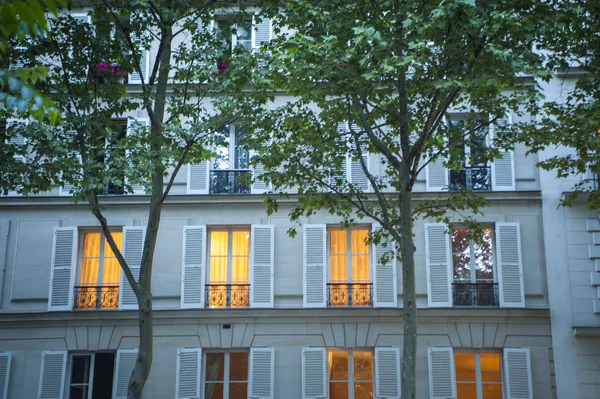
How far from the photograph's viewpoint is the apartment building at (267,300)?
56.0 ft

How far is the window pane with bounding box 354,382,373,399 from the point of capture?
17.1m

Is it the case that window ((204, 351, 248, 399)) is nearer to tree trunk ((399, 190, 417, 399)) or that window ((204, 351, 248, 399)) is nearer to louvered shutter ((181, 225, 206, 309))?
louvered shutter ((181, 225, 206, 309))

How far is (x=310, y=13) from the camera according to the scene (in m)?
12.8

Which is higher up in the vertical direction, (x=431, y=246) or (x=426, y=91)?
(x=426, y=91)

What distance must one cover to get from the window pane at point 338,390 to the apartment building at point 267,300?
53mm

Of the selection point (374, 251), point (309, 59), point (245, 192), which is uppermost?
point (309, 59)

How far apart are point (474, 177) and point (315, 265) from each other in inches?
182

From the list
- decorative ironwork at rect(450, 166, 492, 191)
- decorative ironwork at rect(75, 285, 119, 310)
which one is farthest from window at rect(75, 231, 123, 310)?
decorative ironwork at rect(450, 166, 492, 191)

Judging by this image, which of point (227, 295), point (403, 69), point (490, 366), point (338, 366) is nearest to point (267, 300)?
point (227, 295)

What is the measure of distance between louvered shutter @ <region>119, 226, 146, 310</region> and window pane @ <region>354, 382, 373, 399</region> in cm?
569

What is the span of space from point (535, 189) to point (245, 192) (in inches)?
285

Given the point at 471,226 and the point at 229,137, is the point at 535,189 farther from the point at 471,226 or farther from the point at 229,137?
the point at 229,137

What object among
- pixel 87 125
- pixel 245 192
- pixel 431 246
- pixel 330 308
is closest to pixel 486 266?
pixel 431 246

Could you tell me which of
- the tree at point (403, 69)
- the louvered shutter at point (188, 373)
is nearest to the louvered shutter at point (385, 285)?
the tree at point (403, 69)
